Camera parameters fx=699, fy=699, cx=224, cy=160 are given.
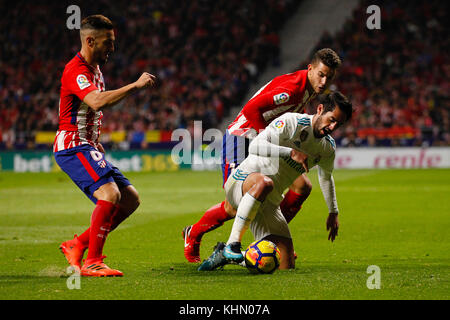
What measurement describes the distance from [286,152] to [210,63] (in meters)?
25.4

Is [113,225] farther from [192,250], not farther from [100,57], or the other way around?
[100,57]

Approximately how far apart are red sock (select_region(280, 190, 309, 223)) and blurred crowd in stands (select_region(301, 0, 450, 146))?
60.0 ft

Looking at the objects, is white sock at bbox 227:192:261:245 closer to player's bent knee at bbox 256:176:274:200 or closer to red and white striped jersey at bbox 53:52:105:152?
player's bent knee at bbox 256:176:274:200

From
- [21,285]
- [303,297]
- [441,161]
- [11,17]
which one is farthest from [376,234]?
[11,17]

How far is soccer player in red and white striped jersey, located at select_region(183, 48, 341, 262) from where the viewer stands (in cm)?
704

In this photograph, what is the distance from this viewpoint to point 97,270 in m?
6.00

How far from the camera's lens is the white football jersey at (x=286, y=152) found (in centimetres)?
633

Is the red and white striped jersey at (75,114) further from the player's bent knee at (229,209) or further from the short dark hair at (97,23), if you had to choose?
the player's bent knee at (229,209)

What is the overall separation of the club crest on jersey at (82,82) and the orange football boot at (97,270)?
1.50 m

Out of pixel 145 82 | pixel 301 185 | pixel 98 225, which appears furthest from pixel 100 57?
pixel 301 185

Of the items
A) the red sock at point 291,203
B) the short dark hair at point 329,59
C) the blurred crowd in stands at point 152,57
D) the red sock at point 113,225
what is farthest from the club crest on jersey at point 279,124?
the blurred crowd in stands at point 152,57

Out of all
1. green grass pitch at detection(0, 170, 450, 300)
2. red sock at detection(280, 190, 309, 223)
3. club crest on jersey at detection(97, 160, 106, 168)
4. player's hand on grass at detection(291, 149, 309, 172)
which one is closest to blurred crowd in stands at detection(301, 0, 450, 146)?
green grass pitch at detection(0, 170, 450, 300)
